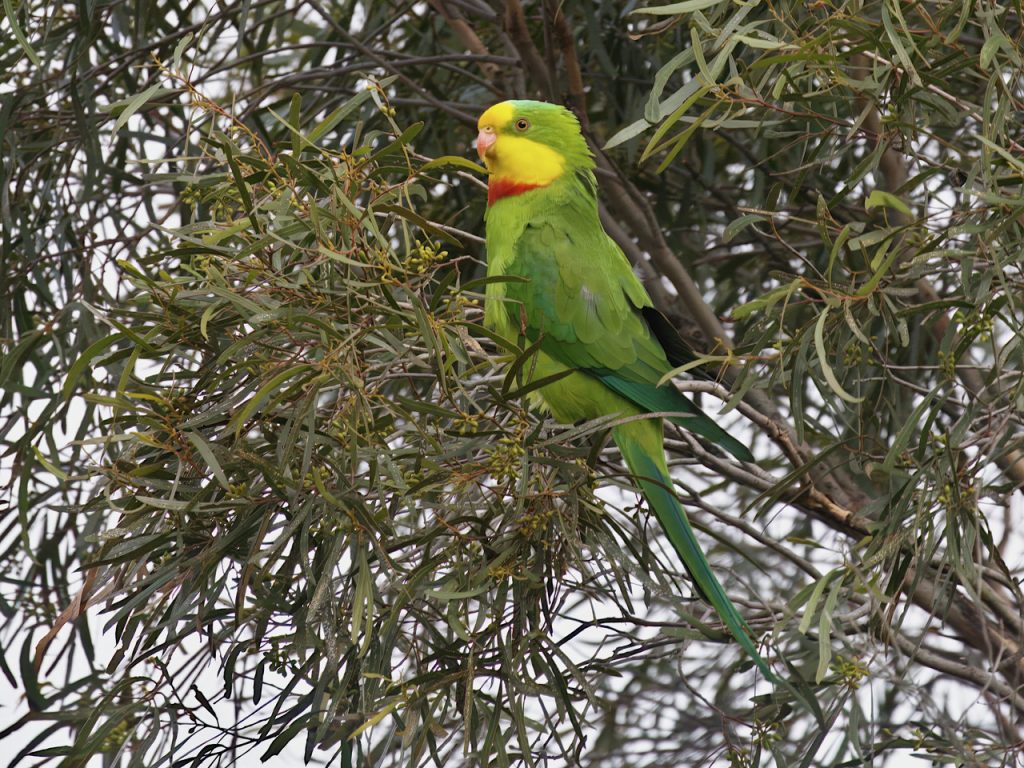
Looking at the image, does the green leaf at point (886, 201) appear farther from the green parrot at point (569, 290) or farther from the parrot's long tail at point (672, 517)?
the green parrot at point (569, 290)

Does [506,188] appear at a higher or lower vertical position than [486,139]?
lower

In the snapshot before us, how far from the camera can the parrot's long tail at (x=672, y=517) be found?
1823 millimetres

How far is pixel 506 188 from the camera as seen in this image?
2.36 metres

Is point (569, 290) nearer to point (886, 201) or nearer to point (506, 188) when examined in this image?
point (506, 188)

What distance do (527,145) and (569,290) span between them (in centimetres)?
33

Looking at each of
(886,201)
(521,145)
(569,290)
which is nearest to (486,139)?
(521,145)

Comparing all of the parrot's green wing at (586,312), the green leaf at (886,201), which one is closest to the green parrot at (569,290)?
the parrot's green wing at (586,312)

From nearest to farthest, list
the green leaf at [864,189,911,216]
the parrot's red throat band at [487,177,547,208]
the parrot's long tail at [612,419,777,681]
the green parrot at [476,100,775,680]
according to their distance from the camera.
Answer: the green leaf at [864,189,911,216] → the parrot's long tail at [612,419,777,681] → the green parrot at [476,100,775,680] → the parrot's red throat band at [487,177,547,208]

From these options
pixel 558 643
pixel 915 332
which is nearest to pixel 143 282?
pixel 558 643

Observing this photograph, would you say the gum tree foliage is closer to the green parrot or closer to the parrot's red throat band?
the green parrot

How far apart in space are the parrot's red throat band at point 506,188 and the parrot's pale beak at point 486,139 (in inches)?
2.5

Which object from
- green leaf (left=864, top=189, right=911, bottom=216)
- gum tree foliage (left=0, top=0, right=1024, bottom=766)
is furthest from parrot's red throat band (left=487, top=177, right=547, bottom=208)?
green leaf (left=864, top=189, right=911, bottom=216)

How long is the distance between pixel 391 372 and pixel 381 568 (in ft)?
1.09

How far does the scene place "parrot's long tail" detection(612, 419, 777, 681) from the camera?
5.98 feet
